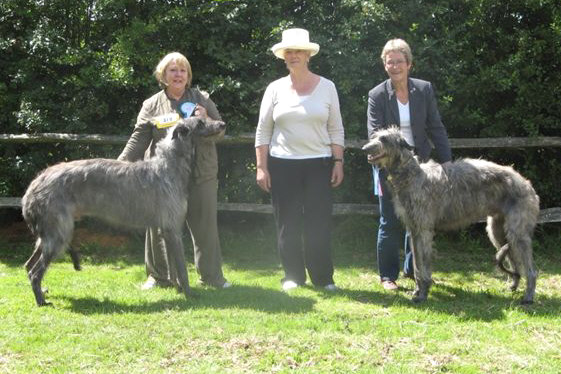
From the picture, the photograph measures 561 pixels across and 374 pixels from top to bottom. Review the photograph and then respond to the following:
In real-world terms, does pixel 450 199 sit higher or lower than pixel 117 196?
lower

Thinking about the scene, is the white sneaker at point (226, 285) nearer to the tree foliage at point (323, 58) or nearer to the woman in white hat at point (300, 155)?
the woman in white hat at point (300, 155)

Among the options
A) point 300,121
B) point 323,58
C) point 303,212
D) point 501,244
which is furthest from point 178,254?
point 323,58

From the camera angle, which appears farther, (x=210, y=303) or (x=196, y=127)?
(x=196, y=127)

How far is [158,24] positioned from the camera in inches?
305

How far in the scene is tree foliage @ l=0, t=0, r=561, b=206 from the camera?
754 cm

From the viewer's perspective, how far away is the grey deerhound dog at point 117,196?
5.39 m

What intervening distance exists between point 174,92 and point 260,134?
3.31ft

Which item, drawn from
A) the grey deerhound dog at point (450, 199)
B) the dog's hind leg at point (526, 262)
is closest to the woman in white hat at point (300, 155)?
the grey deerhound dog at point (450, 199)

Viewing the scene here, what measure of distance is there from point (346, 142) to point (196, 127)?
244cm

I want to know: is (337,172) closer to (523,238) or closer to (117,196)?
(523,238)

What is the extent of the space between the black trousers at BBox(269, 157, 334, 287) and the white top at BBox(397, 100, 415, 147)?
32.5 inches

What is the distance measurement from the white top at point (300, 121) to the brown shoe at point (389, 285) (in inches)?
62.0

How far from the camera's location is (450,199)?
18.5ft

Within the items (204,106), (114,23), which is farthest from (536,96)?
(114,23)
